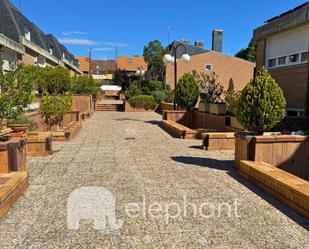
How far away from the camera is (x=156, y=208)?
15.0ft

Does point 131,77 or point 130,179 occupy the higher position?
point 131,77

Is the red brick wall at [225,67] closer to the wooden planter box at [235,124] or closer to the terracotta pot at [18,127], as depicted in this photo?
the wooden planter box at [235,124]

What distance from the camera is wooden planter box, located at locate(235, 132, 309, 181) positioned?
6383mm

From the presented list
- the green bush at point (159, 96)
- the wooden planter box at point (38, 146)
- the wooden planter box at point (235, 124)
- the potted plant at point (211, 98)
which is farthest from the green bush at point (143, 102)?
the wooden planter box at point (38, 146)

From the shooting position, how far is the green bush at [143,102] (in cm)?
2759

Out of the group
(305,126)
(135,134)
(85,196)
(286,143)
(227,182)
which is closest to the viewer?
(85,196)

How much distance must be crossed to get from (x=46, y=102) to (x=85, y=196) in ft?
29.4

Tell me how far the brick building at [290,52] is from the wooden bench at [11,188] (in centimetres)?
1193

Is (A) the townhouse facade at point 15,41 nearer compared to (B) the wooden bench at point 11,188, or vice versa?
(B) the wooden bench at point 11,188

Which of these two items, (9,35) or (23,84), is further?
(9,35)

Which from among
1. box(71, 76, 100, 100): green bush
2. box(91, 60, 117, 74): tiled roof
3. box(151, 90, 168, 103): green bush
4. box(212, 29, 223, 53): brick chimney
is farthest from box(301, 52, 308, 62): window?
box(91, 60, 117, 74): tiled roof

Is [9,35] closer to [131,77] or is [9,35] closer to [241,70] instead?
[241,70]

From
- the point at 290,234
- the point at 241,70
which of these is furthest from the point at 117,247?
the point at 241,70

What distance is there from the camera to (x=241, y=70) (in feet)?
122
